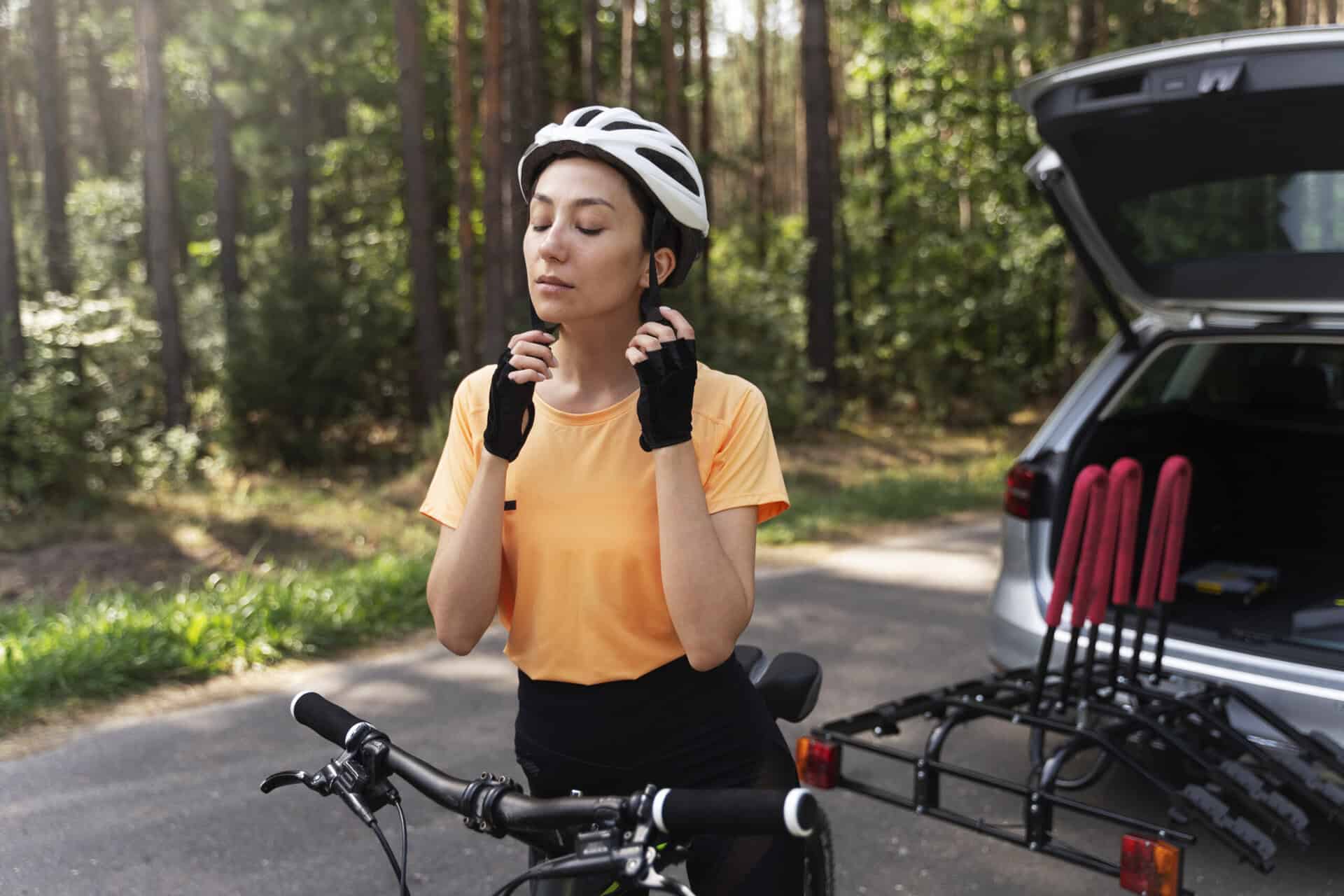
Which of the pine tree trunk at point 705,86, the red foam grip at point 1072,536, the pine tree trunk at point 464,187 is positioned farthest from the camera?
the pine tree trunk at point 705,86

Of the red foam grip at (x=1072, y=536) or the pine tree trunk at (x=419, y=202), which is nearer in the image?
the red foam grip at (x=1072, y=536)

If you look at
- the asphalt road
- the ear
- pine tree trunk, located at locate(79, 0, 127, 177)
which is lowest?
the asphalt road

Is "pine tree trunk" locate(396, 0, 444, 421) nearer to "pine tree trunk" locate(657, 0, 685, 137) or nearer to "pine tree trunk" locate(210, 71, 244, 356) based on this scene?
"pine tree trunk" locate(657, 0, 685, 137)

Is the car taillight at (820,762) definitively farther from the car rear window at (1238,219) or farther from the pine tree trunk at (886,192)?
the pine tree trunk at (886,192)

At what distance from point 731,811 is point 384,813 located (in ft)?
11.3

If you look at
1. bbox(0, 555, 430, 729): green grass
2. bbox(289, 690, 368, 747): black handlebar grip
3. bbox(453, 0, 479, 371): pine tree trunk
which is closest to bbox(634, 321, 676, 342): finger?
bbox(289, 690, 368, 747): black handlebar grip

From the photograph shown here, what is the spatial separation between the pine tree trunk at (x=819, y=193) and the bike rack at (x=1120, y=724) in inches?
572

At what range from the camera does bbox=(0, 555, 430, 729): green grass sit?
19.6ft

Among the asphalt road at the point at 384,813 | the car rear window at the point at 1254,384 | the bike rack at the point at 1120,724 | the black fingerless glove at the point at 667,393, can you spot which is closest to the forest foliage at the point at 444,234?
the asphalt road at the point at 384,813

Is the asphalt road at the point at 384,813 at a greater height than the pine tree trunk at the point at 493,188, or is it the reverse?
the pine tree trunk at the point at 493,188

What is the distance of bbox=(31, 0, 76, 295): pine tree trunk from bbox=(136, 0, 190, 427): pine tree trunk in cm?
469

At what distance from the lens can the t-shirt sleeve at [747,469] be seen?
199 centimetres

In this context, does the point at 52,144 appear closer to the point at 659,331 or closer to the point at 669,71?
the point at 669,71

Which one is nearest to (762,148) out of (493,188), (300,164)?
(300,164)
